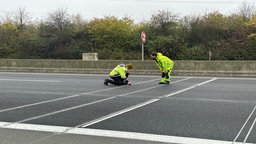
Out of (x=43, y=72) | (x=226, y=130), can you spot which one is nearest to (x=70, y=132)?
(x=226, y=130)

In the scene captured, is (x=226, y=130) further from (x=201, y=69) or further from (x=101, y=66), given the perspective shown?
(x=101, y=66)

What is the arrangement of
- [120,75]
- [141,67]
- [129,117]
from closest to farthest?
[129,117]
[120,75]
[141,67]

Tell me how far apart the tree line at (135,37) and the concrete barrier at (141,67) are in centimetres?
718

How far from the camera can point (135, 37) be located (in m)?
33.8

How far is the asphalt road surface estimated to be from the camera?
20.6ft

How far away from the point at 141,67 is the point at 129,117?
13.8m

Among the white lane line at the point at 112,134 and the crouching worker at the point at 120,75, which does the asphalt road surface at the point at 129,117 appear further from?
the crouching worker at the point at 120,75

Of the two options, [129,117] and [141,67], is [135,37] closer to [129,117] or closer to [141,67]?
[141,67]

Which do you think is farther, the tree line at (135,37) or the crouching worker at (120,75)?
the tree line at (135,37)

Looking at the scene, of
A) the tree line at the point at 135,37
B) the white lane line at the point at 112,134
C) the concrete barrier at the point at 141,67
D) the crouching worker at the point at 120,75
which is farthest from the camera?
the tree line at the point at 135,37

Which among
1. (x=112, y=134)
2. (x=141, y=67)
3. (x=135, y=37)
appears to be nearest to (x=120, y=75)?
(x=141, y=67)

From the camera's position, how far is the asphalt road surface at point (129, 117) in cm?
629

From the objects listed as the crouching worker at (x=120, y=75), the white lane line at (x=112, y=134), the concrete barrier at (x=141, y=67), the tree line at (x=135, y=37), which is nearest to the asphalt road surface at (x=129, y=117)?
the white lane line at (x=112, y=134)

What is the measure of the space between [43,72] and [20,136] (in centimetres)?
1784
